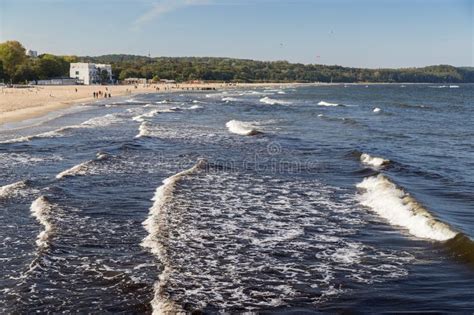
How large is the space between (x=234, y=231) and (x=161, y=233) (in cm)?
183

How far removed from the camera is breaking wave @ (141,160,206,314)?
905 centimetres

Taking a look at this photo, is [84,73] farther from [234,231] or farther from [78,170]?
[234,231]

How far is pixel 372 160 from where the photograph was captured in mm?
24938

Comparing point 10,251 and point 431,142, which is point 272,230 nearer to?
point 10,251

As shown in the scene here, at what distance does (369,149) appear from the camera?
2956cm

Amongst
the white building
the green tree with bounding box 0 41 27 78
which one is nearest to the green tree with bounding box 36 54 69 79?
the white building

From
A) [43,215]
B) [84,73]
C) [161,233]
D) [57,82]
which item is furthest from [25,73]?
[161,233]

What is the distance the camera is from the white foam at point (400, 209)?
44.4 ft

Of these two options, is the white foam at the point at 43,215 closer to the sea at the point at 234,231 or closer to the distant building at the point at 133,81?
the sea at the point at 234,231

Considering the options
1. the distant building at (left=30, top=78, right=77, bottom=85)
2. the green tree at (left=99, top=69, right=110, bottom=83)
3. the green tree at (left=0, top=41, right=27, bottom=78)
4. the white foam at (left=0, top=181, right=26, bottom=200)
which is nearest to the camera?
the white foam at (left=0, top=181, right=26, bottom=200)

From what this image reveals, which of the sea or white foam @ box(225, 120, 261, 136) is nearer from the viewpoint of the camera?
the sea

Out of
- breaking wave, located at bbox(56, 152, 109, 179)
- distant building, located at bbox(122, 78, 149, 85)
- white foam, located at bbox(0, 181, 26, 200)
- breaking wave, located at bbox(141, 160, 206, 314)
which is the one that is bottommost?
breaking wave, located at bbox(141, 160, 206, 314)

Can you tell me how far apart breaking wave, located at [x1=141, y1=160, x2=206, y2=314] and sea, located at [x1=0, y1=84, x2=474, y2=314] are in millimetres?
40

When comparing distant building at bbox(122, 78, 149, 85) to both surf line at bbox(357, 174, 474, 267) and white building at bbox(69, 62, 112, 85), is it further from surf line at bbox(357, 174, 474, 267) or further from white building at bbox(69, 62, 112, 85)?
surf line at bbox(357, 174, 474, 267)
